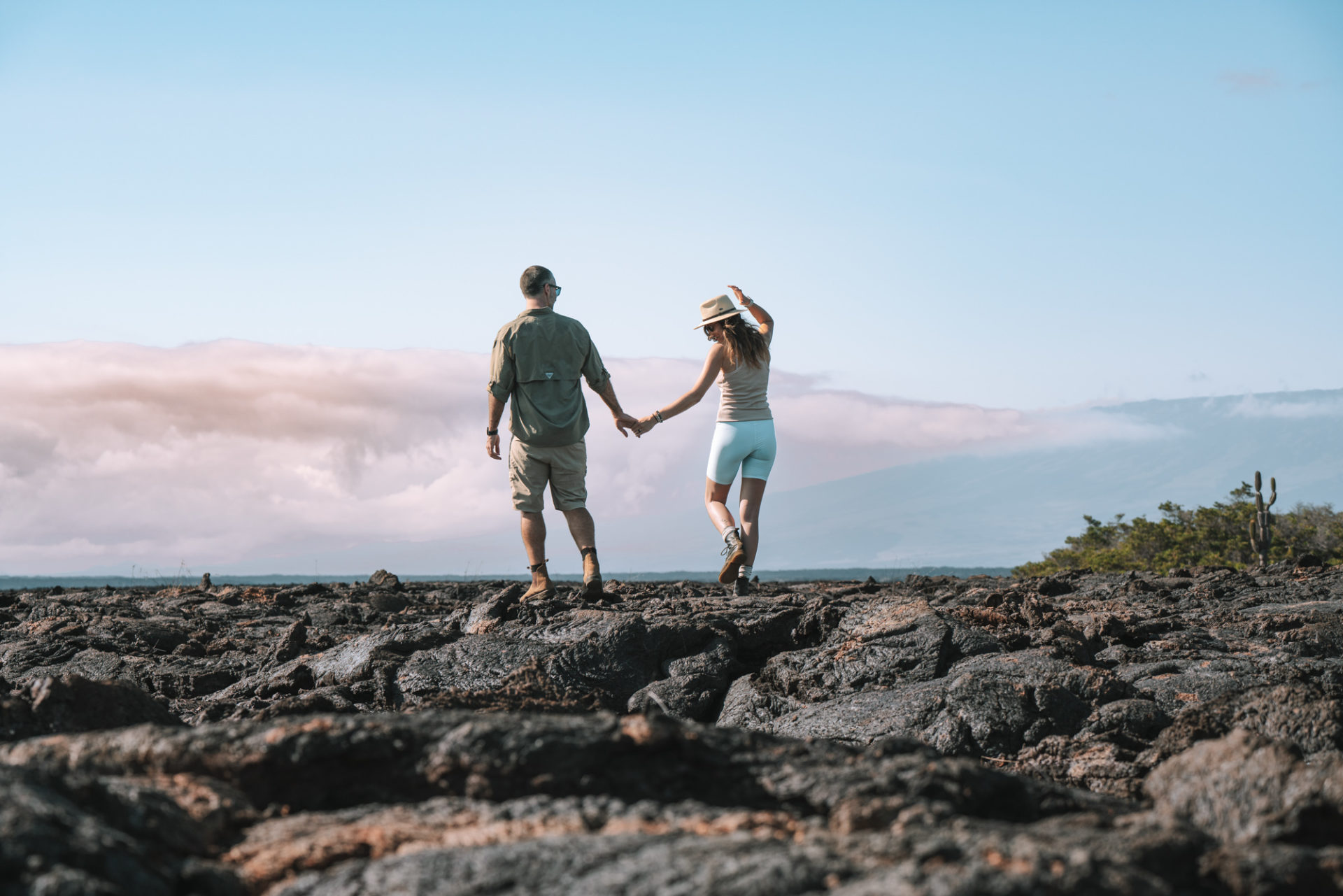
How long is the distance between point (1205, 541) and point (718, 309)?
27.0m

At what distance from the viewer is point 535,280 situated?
8.51 m

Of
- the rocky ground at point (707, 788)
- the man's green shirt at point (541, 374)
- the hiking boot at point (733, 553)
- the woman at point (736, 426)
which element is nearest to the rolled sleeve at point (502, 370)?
the man's green shirt at point (541, 374)

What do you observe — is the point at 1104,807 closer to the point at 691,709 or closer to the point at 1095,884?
the point at 1095,884

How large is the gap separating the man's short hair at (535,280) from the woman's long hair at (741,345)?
156 cm

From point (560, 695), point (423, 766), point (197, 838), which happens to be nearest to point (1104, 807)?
point (423, 766)

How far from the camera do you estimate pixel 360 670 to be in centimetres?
631

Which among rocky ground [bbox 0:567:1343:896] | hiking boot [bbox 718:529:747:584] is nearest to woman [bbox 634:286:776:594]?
hiking boot [bbox 718:529:747:584]

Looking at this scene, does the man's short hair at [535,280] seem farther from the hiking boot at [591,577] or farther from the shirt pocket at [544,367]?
the hiking boot at [591,577]

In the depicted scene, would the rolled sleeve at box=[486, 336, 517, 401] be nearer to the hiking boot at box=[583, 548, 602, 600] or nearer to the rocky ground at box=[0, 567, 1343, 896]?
the hiking boot at box=[583, 548, 602, 600]

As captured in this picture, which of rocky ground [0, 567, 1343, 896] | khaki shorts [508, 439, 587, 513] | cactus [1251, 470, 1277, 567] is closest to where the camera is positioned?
rocky ground [0, 567, 1343, 896]

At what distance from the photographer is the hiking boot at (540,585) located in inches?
320

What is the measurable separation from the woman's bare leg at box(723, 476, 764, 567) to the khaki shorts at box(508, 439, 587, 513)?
4.37 feet

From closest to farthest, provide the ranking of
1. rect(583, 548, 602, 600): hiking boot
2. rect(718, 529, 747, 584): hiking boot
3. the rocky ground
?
the rocky ground, rect(583, 548, 602, 600): hiking boot, rect(718, 529, 747, 584): hiking boot

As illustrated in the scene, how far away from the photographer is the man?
837cm
